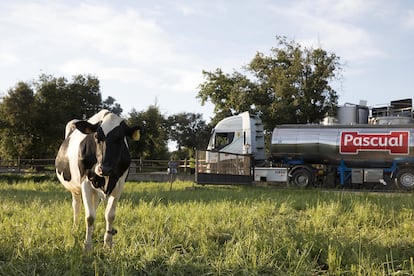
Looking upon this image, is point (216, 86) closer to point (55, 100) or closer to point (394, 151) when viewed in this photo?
point (55, 100)

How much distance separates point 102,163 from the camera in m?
5.06

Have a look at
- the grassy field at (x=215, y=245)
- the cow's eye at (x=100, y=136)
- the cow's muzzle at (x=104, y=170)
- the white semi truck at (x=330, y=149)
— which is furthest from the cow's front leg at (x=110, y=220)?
the white semi truck at (x=330, y=149)

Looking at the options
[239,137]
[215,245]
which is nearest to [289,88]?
[239,137]

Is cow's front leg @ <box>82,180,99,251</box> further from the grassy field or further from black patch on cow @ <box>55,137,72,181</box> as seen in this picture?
black patch on cow @ <box>55,137,72,181</box>

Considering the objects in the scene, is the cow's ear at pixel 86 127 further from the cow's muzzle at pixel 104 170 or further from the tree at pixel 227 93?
the tree at pixel 227 93

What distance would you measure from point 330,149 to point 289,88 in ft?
45.9

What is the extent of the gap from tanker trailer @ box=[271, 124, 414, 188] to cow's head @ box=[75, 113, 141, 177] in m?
16.6

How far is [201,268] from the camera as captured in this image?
4129 millimetres

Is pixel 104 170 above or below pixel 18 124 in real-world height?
below

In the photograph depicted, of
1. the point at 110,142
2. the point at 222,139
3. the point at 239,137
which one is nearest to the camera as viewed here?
the point at 110,142

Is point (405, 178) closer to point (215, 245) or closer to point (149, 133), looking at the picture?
point (215, 245)

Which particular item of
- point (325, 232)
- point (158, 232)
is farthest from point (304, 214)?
point (158, 232)

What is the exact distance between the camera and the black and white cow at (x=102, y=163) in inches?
203

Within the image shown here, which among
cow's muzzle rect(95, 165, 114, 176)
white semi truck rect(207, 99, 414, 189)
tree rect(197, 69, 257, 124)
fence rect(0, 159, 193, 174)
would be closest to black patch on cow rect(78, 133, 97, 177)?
cow's muzzle rect(95, 165, 114, 176)
